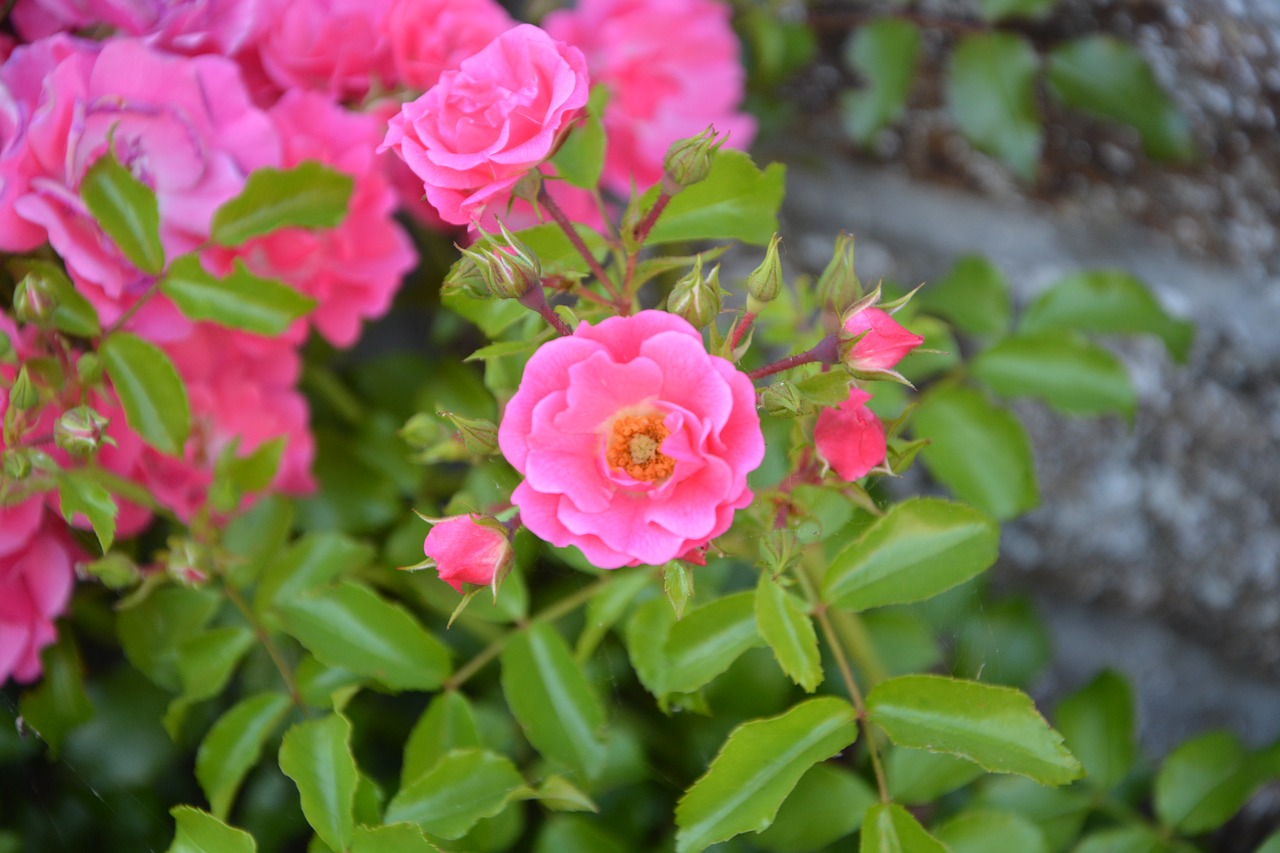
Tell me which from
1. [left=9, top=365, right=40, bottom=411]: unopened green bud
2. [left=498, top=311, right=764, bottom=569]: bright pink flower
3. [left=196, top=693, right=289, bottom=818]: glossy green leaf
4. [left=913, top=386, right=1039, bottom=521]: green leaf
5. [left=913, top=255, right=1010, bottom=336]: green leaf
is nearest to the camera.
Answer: [left=498, top=311, right=764, bottom=569]: bright pink flower

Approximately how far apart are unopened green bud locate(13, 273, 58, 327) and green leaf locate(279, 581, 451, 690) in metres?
0.24

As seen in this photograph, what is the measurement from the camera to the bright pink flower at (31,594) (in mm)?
668

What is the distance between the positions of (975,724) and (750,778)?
13 centimetres

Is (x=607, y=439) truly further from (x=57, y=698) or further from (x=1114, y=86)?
(x=1114, y=86)

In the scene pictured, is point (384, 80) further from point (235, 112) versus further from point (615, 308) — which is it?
point (615, 308)

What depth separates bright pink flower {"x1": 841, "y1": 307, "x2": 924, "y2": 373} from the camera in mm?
493

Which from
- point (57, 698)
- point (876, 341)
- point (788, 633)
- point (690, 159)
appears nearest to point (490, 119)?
point (690, 159)

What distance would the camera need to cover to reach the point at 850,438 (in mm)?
511

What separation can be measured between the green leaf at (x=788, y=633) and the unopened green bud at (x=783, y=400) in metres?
0.11

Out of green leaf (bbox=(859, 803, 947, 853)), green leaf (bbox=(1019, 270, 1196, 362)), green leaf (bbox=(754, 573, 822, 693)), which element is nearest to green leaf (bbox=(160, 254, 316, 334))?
green leaf (bbox=(754, 573, 822, 693))

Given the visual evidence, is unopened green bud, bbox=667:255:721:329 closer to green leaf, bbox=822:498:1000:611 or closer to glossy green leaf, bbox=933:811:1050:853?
green leaf, bbox=822:498:1000:611

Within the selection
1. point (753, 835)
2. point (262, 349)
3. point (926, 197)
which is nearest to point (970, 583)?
point (753, 835)

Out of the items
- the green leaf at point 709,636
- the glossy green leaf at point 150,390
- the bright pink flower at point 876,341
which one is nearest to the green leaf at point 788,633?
the green leaf at point 709,636

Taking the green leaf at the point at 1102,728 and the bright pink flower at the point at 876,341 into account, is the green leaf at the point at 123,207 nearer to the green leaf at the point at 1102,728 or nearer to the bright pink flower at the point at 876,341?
the bright pink flower at the point at 876,341
